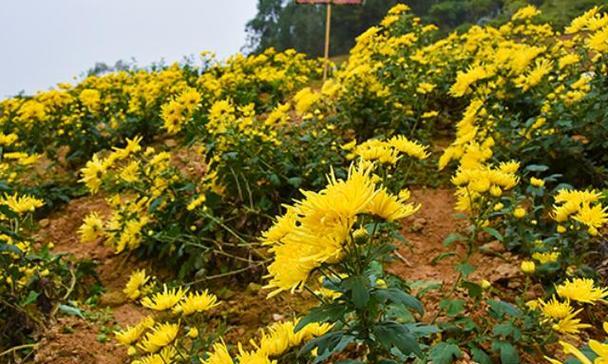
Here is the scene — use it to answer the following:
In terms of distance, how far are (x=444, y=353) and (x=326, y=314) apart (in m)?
0.66

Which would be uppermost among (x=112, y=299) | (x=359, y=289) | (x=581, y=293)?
(x=359, y=289)

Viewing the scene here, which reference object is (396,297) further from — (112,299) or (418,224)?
(112,299)

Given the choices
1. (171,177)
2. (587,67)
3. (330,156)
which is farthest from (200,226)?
(587,67)

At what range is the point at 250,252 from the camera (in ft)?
9.51

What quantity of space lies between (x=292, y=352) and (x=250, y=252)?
5.60 ft

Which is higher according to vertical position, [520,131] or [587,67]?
[587,67]

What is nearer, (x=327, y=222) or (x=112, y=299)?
(x=327, y=222)

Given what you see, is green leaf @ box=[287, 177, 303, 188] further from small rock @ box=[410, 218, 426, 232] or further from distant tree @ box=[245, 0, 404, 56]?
distant tree @ box=[245, 0, 404, 56]

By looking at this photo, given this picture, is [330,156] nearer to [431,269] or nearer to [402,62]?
[431,269]

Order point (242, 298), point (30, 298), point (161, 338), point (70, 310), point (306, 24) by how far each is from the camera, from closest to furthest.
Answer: point (161, 338) < point (30, 298) < point (70, 310) < point (242, 298) < point (306, 24)

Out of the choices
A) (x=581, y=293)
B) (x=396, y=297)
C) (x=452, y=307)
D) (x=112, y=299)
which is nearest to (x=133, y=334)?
(x=396, y=297)

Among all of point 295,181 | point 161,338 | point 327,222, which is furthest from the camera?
point 295,181

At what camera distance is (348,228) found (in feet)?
3.14

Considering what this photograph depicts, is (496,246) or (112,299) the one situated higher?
(496,246)
